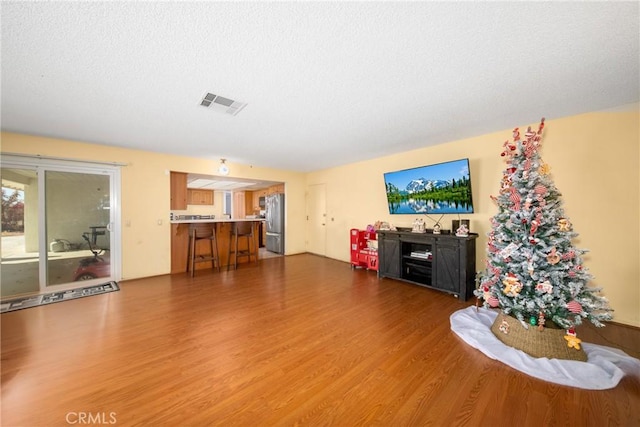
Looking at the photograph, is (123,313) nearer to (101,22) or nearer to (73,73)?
(73,73)

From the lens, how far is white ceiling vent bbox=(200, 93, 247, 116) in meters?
2.37

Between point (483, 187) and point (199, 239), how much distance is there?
5385 millimetres

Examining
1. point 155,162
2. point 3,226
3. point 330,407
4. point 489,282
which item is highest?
point 155,162

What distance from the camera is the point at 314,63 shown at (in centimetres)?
181

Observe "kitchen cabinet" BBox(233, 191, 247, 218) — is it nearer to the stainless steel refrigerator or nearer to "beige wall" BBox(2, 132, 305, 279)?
the stainless steel refrigerator

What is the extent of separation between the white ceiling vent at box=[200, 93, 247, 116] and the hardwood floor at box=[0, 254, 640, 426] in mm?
2465

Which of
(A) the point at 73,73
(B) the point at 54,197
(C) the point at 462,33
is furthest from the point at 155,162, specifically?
(C) the point at 462,33

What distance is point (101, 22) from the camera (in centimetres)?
141

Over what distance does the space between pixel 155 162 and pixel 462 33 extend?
17.1 ft

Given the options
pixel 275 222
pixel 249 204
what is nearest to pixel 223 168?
pixel 275 222

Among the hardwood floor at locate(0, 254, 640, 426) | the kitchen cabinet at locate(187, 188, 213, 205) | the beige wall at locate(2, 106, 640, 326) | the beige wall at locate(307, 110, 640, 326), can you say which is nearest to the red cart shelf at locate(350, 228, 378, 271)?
the beige wall at locate(2, 106, 640, 326)

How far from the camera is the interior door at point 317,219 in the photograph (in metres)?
6.34

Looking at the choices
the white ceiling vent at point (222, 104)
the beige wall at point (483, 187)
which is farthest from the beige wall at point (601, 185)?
the white ceiling vent at point (222, 104)

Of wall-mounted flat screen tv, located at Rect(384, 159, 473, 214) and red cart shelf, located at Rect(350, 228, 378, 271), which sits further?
red cart shelf, located at Rect(350, 228, 378, 271)
